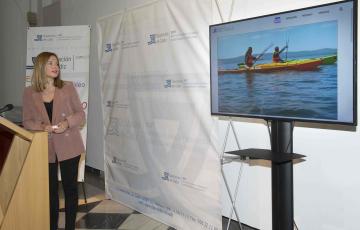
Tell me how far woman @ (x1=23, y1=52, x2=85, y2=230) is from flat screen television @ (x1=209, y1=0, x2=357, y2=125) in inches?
44.7

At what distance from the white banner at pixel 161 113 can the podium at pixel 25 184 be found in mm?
1277

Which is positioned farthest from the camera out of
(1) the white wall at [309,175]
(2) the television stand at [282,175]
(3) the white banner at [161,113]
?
(3) the white banner at [161,113]

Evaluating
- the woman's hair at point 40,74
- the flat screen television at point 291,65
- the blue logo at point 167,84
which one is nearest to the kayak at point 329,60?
the flat screen television at point 291,65

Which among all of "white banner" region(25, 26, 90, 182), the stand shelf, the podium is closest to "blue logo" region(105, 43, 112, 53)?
"white banner" region(25, 26, 90, 182)

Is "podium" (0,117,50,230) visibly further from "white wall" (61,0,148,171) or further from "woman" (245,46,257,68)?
"white wall" (61,0,148,171)

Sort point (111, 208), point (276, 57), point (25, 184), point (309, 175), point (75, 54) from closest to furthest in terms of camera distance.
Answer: point (25, 184) < point (276, 57) < point (309, 175) < point (111, 208) < point (75, 54)

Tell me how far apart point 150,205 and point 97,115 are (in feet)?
5.69

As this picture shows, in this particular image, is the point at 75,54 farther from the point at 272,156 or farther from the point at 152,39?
the point at 272,156

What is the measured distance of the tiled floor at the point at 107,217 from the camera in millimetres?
3223

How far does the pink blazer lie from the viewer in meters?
2.71

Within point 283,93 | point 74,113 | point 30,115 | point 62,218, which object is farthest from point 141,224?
point 283,93

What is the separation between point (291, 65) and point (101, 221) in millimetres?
2250

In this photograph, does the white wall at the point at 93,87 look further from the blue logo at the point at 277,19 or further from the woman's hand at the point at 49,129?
the blue logo at the point at 277,19

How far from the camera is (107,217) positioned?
136 inches
